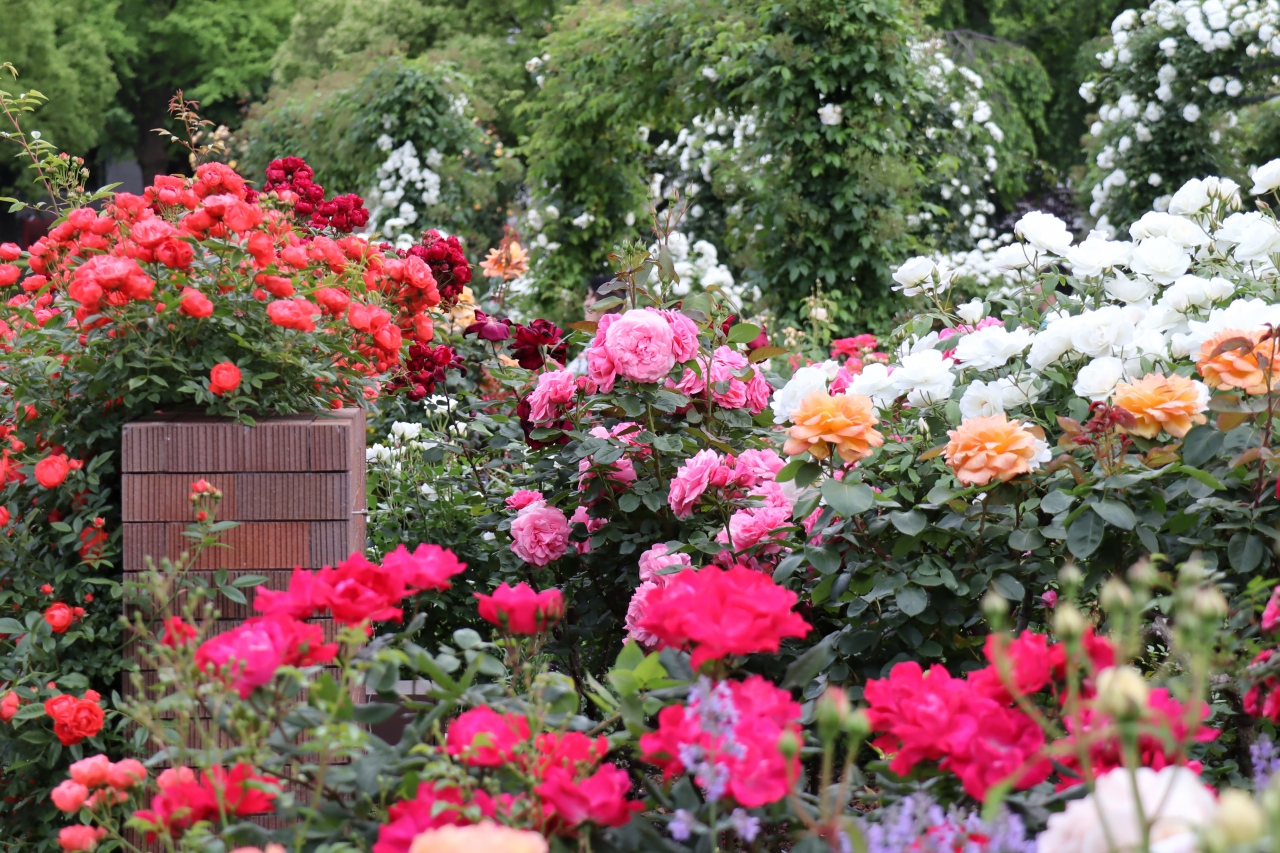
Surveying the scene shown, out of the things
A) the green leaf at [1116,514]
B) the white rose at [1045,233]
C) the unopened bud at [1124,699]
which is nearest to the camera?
the unopened bud at [1124,699]

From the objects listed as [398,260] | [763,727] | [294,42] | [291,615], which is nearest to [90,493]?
[398,260]

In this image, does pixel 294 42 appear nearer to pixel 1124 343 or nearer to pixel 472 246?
pixel 472 246

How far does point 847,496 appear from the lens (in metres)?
1.65

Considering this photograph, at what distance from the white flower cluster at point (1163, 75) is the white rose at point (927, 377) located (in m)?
6.58

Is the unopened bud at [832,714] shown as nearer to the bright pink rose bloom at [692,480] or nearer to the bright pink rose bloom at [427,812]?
the bright pink rose bloom at [427,812]

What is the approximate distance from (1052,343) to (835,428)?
415 millimetres

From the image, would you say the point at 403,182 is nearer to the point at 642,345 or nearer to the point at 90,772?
the point at 642,345

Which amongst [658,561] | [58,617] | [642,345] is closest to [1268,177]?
[642,345]

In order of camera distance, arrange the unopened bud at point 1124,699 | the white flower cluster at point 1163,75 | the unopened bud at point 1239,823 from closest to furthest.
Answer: the unopened bud at point 1239,823
the unopened bud at point 1124,699
the white flower cluster at point 1163,75

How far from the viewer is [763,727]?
39.9 inches

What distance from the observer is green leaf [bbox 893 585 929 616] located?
5.44ft

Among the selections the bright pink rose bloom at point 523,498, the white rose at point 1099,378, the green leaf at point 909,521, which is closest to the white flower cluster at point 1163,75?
the bright pink rose bloom at point 523,498

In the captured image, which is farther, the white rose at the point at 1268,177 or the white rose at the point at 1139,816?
the white rose at the point at 1268,177

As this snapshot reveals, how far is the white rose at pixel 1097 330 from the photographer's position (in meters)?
1.73
